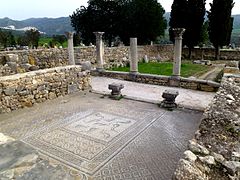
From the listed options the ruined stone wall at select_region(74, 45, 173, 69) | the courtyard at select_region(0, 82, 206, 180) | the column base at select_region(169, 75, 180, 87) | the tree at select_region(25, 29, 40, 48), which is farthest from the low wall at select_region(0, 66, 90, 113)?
the tree at select_region(25, 29, 40, 48)

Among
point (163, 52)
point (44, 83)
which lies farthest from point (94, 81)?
point (163, 52)

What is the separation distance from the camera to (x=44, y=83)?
759 cm

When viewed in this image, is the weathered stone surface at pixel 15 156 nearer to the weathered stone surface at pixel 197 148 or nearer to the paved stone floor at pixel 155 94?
the weathered stone surface at pixel 197 148

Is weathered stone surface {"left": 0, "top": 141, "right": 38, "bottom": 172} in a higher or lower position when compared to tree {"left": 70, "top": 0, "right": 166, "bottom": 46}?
lower

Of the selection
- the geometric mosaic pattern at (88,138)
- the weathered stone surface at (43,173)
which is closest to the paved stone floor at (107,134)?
the geometric mosaic pattern at (88,138)

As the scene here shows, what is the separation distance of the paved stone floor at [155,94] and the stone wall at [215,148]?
12.0ft

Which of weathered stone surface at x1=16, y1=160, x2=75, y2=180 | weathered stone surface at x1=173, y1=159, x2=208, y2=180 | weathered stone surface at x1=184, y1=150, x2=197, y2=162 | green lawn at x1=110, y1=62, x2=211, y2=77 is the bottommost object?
weathered stone surface at x1=16, y1=160, x2=75, y2=180

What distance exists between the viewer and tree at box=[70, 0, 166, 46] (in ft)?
79.5

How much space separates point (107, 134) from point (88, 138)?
478 mm

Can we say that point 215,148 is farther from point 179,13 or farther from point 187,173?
point 179,13

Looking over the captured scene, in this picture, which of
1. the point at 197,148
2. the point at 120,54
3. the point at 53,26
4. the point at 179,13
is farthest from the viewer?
the point at 53,26

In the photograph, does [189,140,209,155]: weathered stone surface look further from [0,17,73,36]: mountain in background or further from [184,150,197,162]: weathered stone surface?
[0,17,73,36]: mountain in background

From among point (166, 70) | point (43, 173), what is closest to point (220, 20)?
point (166, 70)

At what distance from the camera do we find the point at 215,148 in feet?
8.84
